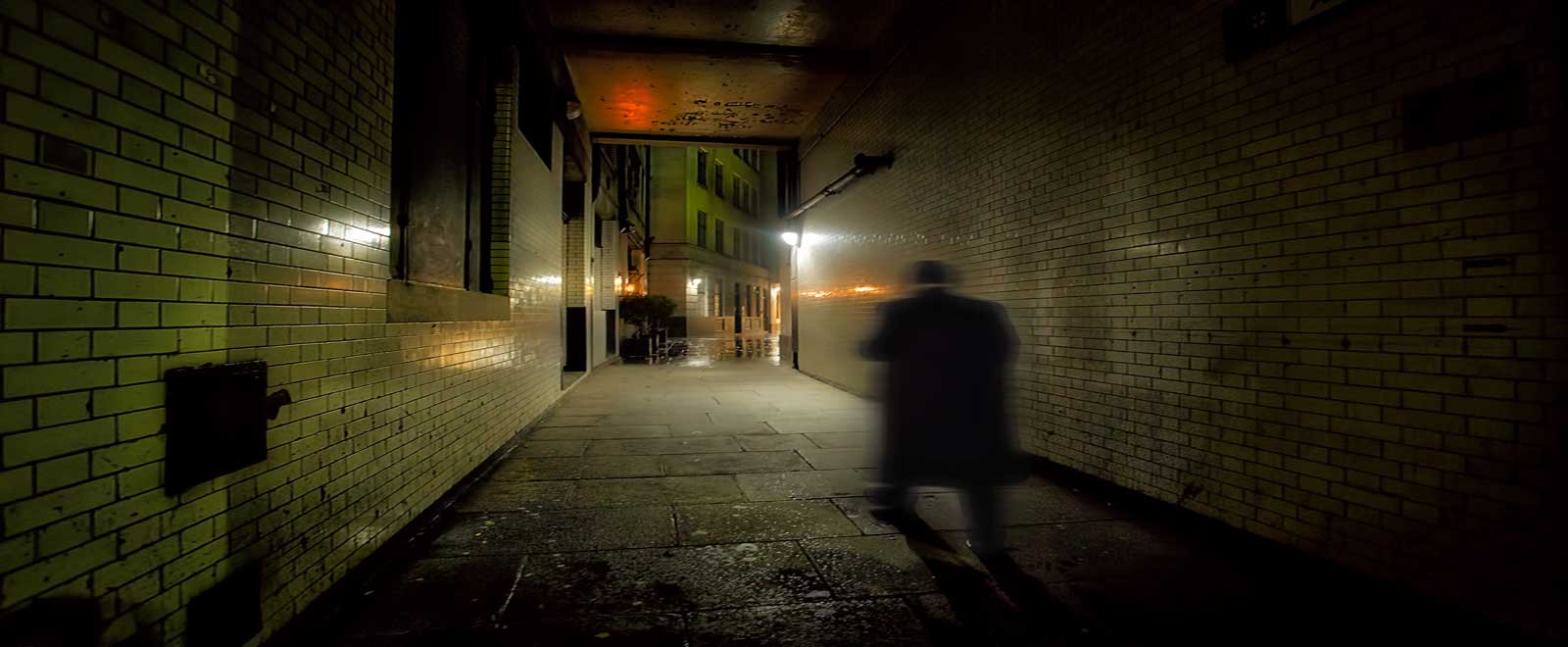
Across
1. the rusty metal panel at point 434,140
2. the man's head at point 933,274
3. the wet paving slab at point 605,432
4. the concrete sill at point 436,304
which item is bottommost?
the wet paving slab at point 605,432

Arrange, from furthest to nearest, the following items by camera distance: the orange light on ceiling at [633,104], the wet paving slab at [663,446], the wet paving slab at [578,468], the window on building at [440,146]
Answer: the orange light on ceiling at [633,104], the wet paving slab at [663,446], the wet paving slab at [578,468], the window on building at [440,146]

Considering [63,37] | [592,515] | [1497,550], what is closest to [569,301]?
[592,515]

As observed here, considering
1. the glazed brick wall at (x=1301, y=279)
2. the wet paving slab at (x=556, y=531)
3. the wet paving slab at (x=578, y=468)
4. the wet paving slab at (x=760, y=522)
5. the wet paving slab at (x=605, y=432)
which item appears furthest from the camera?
the wet paving slab at (x=605, y=432)

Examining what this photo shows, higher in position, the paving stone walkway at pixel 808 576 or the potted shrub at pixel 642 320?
the potted shrub at pixel 642 320

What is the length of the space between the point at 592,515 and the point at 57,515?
2537 mm

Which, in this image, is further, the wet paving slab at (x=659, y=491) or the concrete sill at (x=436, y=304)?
the wet paving slab at (x=659, y=491)

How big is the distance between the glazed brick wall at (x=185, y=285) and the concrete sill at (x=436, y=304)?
0.11 metres

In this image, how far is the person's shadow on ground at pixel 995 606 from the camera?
2617mm

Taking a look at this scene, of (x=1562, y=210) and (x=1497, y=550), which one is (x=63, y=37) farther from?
(x=1497, y=550)

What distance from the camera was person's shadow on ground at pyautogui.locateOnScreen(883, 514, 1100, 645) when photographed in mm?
2617

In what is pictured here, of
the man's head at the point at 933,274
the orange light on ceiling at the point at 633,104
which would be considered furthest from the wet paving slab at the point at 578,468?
the orange light on ceiling at the point at 633,104

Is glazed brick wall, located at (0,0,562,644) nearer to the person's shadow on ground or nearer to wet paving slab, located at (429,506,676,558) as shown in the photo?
wet paving slab, located at (429,506,676,558)

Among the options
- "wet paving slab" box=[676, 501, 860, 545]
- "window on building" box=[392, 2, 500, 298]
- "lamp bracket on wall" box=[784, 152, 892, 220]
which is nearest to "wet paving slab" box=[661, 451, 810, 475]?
"wet paving slab" box=[676, 501, 860, 545]

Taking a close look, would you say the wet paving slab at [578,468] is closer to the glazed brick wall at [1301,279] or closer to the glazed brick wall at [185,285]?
the glazed brick wall at [185,285]
